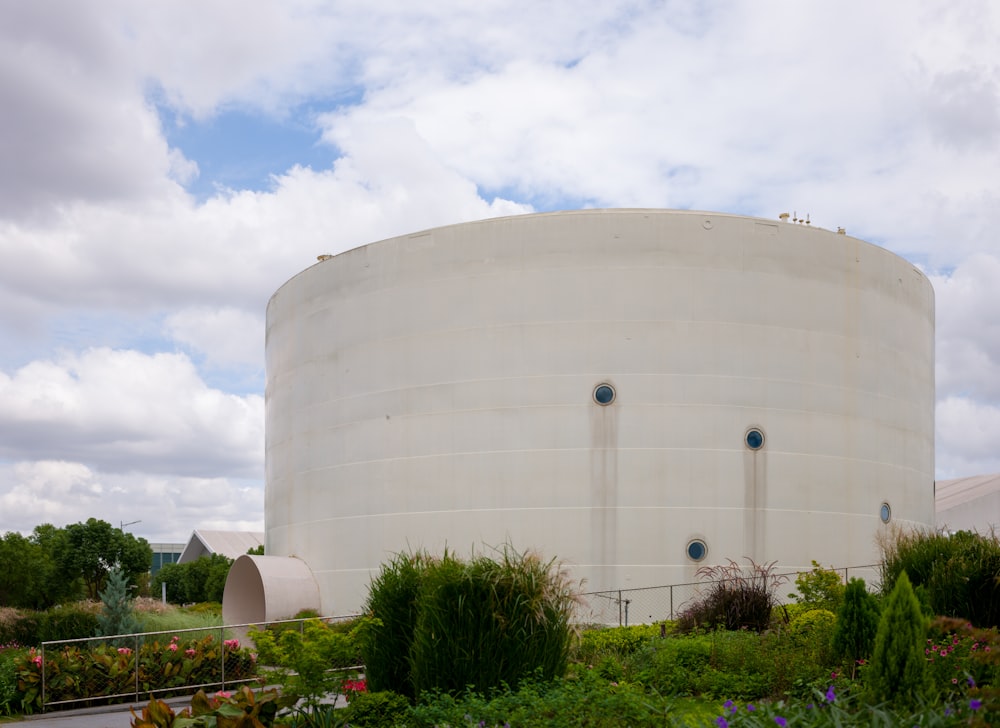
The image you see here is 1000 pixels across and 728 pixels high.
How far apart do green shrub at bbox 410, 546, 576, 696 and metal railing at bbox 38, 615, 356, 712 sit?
648 cm

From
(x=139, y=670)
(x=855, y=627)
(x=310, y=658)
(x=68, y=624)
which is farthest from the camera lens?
(x=68, y=624)

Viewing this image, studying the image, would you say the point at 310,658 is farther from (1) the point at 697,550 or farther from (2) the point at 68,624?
(2) the point at 68,624

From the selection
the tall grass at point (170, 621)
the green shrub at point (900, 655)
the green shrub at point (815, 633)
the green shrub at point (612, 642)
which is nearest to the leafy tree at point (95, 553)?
the tall grass at point (170, 621)

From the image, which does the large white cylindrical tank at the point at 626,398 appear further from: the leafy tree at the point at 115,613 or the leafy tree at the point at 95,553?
the leafy tree at the point at 95,553

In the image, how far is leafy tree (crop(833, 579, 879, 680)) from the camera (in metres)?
13.0

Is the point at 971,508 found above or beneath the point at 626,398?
beneath

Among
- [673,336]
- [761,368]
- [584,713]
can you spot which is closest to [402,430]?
[673,336]

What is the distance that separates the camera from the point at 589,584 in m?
26.9

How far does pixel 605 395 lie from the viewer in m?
27.1

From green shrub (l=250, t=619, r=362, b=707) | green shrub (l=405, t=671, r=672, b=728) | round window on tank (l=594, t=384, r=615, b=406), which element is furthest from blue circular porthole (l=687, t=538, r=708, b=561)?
green shrub (l=405, t=671, r=672, b=728)

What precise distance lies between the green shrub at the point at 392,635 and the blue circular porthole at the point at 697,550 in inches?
562

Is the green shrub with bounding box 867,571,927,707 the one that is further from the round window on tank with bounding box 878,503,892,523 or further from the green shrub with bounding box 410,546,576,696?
the round window on tank with bounding box 878,503,892,523

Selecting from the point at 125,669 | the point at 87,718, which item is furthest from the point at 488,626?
the point at 125,669

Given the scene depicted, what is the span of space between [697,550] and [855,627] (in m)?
13.7
